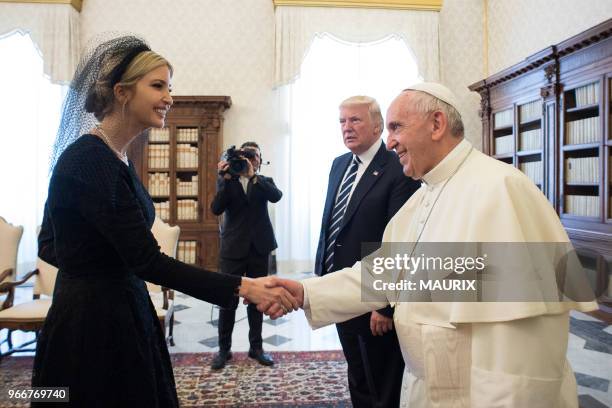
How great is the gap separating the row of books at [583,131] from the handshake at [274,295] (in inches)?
147

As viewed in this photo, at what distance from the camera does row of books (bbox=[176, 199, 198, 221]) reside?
6305 mm

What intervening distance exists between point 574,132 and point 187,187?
180 inches

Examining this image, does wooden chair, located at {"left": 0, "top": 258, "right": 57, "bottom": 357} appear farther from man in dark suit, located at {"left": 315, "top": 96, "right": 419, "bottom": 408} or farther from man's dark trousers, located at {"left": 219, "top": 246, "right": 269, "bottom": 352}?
man in dark suit, located at {"left": 315, "top": 96, "right": 419, "bottom": 408}

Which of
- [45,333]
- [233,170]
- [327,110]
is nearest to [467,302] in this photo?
[45,333]

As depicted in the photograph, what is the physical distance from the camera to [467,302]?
1202 mm

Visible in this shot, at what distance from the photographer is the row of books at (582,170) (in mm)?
4320

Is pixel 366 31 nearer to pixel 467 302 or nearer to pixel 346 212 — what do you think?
Answer: pixel 346 212

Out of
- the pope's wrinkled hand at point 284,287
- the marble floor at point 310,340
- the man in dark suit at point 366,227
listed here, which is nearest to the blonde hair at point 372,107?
the man in dark suit at point 366,227

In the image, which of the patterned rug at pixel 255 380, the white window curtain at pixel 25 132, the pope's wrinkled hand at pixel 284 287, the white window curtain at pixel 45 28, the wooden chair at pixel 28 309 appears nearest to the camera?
the pope's wrinkled hand at pixel 284 287

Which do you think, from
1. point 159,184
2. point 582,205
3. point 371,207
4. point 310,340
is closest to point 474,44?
point 582,205

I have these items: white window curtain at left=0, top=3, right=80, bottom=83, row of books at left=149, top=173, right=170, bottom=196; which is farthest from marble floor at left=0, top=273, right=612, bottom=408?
white window curtain at left=0, top=3, right=80, bottom=83

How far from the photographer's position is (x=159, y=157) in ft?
20.7

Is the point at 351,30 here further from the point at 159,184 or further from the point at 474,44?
the point at 159,184

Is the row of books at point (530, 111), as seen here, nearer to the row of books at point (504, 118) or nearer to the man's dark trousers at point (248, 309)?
the row of books at point (504, 118)
